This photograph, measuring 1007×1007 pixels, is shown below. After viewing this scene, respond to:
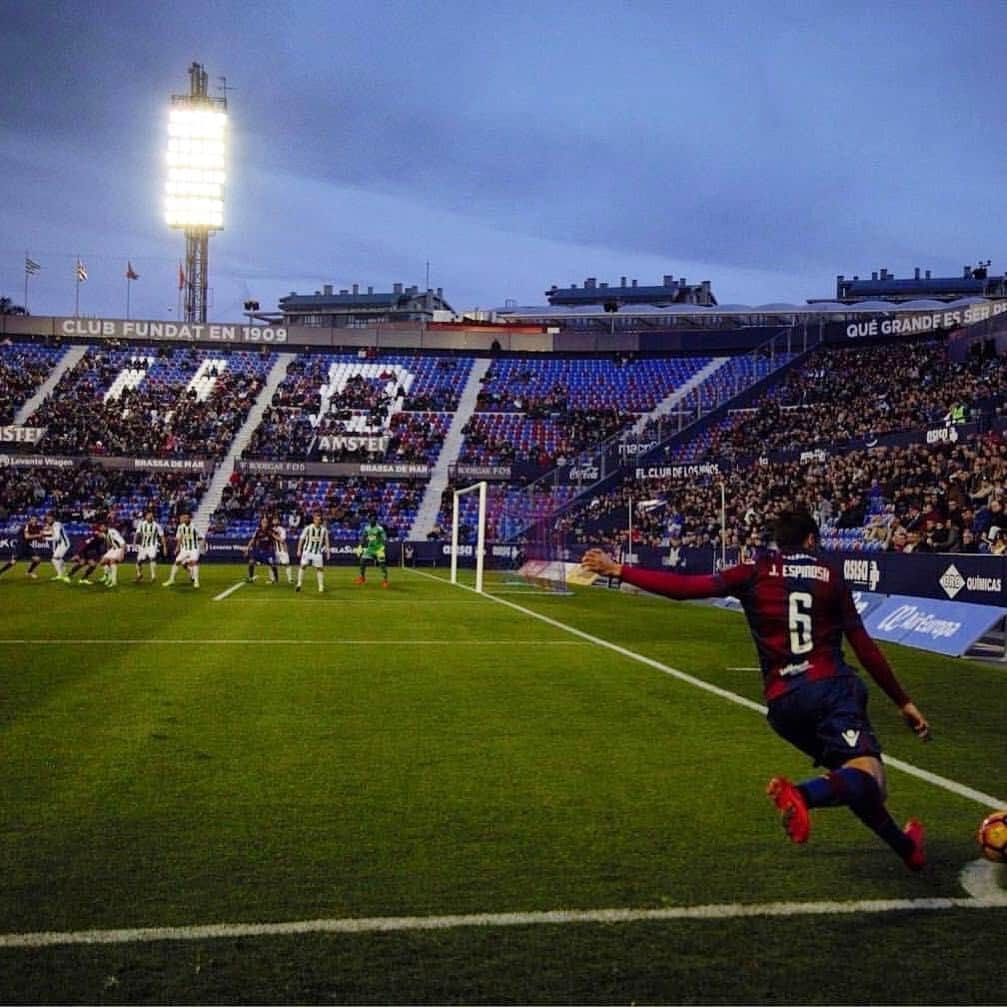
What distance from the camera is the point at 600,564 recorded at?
20.5 feet

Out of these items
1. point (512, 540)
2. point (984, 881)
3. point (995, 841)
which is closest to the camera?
point (984, 881)

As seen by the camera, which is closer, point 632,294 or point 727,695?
point 727,695

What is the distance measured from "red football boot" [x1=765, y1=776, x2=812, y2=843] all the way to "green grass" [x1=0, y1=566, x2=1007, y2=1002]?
326 millimetres

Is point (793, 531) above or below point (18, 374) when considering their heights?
below

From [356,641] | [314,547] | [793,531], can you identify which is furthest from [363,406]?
[793,531]

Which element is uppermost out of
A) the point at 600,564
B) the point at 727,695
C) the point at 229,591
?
the point at 600,564

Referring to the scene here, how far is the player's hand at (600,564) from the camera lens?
619cm

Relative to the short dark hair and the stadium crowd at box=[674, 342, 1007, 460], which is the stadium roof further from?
the short dark hair

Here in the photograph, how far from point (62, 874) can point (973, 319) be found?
5142 cm

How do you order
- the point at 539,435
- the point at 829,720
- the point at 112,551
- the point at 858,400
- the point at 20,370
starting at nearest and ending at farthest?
the point at 829,720 → the point at 112,551 → the point at 858,400 → the point at 539,435 → the point at 20,370

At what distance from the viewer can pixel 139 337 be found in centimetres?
7462

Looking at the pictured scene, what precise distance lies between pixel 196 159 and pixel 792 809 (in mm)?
73738

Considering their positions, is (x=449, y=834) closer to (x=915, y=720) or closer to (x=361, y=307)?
(x=915, y=720)

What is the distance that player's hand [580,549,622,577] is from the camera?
619 cm
